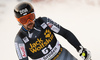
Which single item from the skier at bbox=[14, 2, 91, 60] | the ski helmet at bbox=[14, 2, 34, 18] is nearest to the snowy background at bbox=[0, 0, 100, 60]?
the skier at bbox=[14, 2, 91, 60]

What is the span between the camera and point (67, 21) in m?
6.25

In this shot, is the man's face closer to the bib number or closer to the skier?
the skier

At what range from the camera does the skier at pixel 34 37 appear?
9.20 feet

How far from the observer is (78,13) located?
6.52 metres

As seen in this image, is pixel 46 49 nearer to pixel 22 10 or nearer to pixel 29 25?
pixel 29 25

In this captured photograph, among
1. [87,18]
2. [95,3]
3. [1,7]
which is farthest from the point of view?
[1,7]

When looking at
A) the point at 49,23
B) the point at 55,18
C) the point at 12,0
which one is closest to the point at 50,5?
the point at 55,18

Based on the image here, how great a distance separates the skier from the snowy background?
2.07 m

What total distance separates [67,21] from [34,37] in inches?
138

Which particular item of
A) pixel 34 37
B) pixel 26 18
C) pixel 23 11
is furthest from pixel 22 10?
pixel 34 37

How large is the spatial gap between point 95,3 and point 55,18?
1474 millimetres

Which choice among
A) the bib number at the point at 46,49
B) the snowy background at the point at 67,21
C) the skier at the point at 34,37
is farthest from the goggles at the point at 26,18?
the snowy background at the point at 67,21

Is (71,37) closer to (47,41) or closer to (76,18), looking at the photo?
(47,41)

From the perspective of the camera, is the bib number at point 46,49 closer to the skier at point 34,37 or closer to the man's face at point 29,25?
the skier at point 34,37
